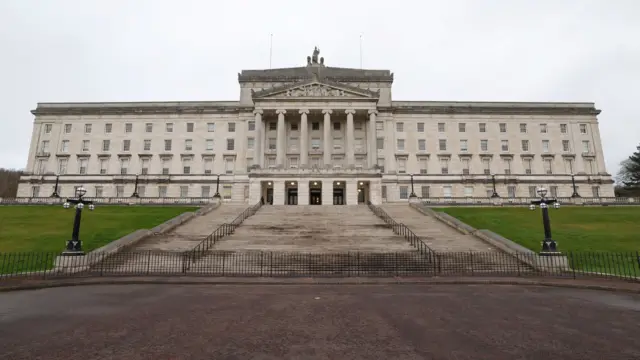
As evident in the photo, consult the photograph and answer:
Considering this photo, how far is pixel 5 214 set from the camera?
32.1m

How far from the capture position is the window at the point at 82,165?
5772cm

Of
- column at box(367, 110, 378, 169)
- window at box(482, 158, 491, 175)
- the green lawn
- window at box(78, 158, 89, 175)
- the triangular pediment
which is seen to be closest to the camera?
the green lawn

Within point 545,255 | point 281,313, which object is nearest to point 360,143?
point 545,255

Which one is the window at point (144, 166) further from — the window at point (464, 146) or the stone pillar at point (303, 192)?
the window at point (464, 146)

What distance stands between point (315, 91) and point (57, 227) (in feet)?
135

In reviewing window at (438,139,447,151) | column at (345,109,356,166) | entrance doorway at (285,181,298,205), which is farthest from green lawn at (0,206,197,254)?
window at (438,139,447,151)

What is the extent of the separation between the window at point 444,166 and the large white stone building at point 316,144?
0.80ft

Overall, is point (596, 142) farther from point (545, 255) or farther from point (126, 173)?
point (126, 173)

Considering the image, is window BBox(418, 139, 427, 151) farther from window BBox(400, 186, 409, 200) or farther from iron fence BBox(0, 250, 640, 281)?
iron fence BBox(0, 250, 640, 281)

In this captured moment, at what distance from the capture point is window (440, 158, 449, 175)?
187ft

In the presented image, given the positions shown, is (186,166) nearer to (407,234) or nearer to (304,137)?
(304,137)

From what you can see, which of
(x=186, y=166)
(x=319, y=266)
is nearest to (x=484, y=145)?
(x=319, y=266)

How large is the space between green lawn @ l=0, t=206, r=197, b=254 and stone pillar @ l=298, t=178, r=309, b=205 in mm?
18544

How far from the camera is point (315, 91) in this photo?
55125 mm
